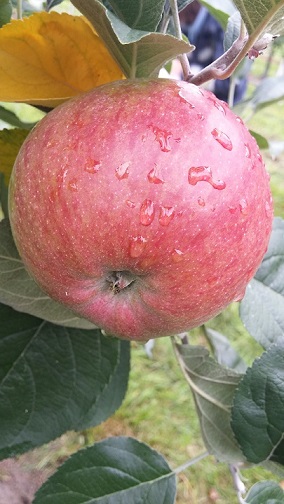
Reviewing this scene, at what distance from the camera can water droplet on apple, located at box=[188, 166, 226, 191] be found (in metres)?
0.43

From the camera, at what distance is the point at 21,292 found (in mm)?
664

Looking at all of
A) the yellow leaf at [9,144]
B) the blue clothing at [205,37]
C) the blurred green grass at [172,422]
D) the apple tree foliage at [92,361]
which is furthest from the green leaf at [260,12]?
the blue clothing at [205,37]

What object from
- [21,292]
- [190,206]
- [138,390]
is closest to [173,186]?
[190,206]

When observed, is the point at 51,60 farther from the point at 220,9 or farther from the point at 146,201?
the point at 220,9

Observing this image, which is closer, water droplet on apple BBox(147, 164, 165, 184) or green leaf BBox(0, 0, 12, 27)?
water droplet on apple BBox(147, 164, 165, 184)

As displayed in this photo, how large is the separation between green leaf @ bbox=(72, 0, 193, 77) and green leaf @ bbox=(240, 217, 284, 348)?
33 cm

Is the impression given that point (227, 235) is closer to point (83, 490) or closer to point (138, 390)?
point (83, 490)

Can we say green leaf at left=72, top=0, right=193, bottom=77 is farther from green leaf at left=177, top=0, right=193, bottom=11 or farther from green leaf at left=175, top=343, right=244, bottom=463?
green leaf at left=175, top=343, right=244, bottom=463

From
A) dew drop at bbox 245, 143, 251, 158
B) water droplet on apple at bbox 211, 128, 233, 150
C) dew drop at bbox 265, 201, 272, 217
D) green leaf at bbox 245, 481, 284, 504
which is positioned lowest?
green leaf at bbox 245, 481, 284, 504

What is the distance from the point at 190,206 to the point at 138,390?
53.7 inches

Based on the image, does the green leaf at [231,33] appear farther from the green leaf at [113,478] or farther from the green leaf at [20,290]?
the green leaf at [113,478]

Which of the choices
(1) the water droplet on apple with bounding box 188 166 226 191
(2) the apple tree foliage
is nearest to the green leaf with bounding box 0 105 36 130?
(2) the apple tree foliage

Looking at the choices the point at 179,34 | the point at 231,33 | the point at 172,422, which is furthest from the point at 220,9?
the point at 172,422

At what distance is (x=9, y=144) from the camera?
2.00 feet
